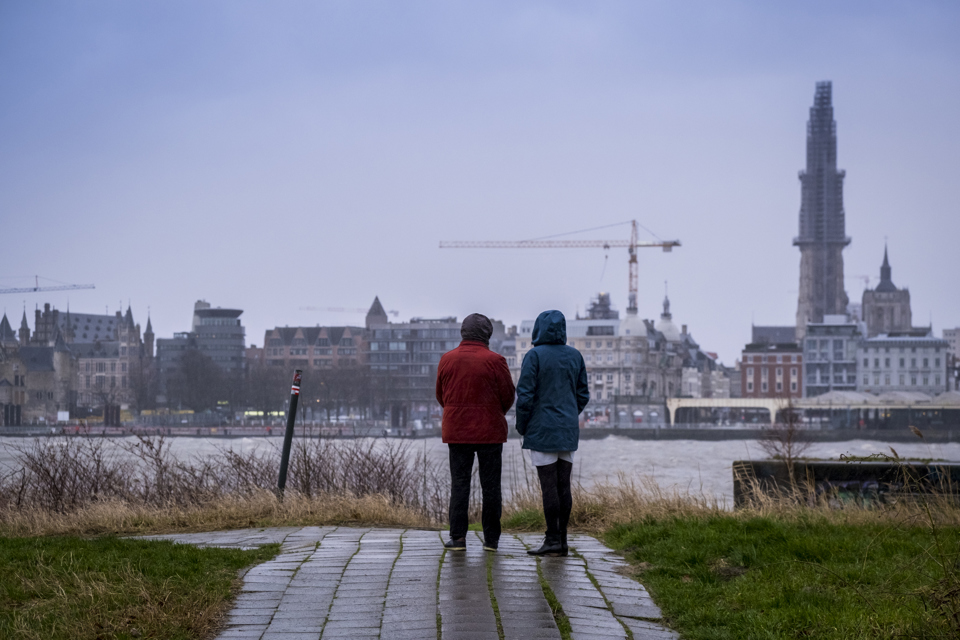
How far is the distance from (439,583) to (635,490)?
5210 mm

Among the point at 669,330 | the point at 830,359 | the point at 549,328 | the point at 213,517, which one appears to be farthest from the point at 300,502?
the point at 669,330

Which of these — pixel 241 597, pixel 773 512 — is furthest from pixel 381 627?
pixel 773 512

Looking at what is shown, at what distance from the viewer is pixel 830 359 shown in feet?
473

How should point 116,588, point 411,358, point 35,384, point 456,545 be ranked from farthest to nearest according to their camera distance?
point 411,358
point 35,384
point 456,545
point 116,588

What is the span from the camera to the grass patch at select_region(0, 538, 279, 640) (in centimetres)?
487

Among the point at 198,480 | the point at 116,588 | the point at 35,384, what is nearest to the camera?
the point at 116,588

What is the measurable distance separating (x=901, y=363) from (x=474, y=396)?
147 metres

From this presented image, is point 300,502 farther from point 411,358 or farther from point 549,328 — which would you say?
point 411,358

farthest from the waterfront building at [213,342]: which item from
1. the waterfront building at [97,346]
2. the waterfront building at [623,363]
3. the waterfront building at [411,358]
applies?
the waterfront building at [623,363]

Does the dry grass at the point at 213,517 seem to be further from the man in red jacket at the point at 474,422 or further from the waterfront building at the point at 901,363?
the waterfront building at the point at 901,363

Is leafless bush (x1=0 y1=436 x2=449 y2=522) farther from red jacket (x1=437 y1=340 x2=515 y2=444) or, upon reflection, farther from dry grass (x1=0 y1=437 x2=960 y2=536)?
red jacket (x1=437 y1=340 x2=515 y2=444)

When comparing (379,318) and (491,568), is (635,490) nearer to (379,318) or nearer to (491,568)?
(491,568)

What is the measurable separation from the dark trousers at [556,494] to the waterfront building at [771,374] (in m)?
140

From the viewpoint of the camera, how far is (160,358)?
148m
